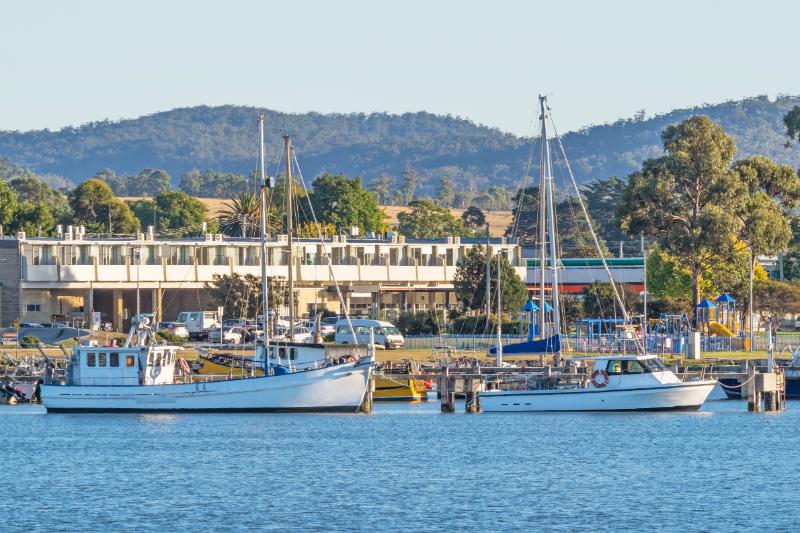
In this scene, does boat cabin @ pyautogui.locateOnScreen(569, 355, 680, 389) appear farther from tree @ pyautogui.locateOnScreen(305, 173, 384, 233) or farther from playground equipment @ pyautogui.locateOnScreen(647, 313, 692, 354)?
tree @ pyautogui.locateOnScreen(305, 173, 384, 233)

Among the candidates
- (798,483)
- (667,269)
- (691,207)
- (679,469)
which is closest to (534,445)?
(679,469)

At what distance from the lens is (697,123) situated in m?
111

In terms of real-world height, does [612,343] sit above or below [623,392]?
above

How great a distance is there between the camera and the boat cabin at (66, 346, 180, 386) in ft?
247

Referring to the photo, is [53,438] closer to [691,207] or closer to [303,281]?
[691,207]

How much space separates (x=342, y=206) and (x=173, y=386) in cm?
12116

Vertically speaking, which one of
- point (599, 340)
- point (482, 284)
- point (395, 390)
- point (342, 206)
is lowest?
point (395, 390)

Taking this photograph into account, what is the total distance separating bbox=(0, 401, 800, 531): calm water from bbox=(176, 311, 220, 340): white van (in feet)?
122

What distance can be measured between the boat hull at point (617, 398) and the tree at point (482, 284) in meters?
44.2

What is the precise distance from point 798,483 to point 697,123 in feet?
195

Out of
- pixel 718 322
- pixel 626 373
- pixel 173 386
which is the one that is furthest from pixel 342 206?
pixel 626 373

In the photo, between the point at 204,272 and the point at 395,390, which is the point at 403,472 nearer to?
the point at 395,390

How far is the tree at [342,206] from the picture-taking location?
7643 inches

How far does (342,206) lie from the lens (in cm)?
19512
